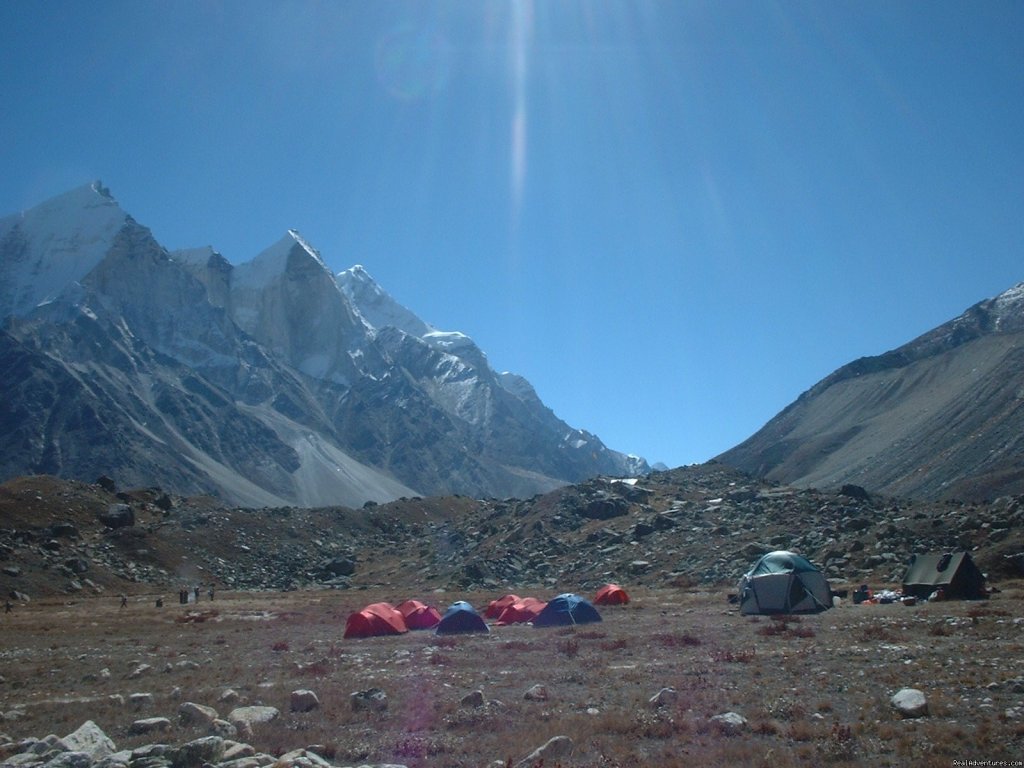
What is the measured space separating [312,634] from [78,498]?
193 feet

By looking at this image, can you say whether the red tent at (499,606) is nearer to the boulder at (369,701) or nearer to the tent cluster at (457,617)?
the tent cluster at (457,617)

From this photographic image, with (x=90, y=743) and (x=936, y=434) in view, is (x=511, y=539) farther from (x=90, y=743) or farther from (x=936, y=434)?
(x=936, y=434)

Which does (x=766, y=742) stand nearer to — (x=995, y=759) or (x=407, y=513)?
(x=995, y=759)

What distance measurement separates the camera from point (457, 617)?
113 ft

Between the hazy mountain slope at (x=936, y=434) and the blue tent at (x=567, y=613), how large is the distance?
86.8 m

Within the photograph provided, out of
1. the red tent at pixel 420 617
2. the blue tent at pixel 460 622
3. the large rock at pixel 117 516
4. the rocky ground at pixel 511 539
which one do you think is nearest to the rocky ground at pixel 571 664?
the rocky ground at pixel 511 539

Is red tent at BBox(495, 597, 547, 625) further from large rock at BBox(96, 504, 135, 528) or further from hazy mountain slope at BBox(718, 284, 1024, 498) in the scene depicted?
hazy mountain slope at BBox(718, 284, 1024, 498)

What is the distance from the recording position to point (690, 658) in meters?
22.0

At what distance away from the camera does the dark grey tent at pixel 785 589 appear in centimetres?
3434

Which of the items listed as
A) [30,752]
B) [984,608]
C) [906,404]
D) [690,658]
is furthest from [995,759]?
[906,404]

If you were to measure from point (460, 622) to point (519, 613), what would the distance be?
524 cm

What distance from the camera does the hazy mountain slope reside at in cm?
12462

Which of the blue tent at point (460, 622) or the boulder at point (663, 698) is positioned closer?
the boulder at point (663, 698)

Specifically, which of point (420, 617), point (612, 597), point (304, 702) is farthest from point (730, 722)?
point (612, 597)
